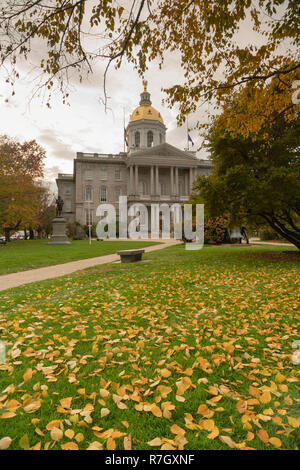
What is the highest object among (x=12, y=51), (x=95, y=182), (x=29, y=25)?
Answer: (x=95, y=182)

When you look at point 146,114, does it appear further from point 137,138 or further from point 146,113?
point 137,138

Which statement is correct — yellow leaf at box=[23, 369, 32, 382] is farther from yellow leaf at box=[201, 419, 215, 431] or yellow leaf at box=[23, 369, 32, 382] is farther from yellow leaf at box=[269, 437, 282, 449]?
yellow leaf at box=[269, 437, 282, 449]

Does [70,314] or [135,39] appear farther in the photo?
[70,314]

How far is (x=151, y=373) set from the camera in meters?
2.71

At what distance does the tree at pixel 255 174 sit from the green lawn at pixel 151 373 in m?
5.77

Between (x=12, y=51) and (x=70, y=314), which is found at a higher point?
(x=12, y=51)

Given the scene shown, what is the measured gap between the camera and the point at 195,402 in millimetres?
2227

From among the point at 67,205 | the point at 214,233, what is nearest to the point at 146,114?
the point at 67,205

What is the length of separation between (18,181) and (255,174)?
1000 inches

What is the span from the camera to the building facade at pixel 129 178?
56.7m
